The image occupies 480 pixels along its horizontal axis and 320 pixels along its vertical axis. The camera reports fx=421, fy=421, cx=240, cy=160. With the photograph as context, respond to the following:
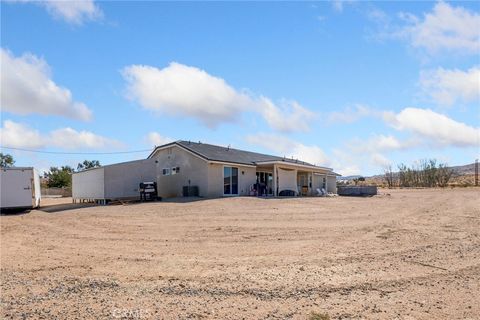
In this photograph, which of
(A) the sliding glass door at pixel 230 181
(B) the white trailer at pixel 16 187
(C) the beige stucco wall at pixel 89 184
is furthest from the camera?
(C) the beige stucco wall at pixel 89 184

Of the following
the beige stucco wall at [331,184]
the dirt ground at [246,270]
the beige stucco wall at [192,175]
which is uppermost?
the beige stucco wall at [192,175]

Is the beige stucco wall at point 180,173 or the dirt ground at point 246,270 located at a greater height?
the beige stucco wall at point 180,173

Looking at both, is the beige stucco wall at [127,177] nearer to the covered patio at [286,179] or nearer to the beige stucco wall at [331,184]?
the covered patio at [286,179]

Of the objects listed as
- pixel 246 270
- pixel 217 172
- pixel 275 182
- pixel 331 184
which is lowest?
pixel 246 270

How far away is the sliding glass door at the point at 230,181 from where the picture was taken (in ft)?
93.1

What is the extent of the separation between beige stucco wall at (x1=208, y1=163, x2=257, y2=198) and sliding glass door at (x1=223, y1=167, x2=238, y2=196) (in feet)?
0.98

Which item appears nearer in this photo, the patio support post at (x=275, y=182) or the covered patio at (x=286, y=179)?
the patio support post at (x=275, y=182)

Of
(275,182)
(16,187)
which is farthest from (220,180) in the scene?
(16,187)

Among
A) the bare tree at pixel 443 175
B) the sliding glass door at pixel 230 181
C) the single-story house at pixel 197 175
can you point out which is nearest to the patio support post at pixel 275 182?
the single-story house at pixel 197 175

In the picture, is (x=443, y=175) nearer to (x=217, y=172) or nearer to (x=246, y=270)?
(x=217, y=172)

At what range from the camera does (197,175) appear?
92.4ft

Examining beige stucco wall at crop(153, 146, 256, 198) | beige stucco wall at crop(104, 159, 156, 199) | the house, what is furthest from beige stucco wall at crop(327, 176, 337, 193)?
beige stucco wall at crop(104, 159, 156, 199)

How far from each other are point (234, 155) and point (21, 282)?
2481 cm

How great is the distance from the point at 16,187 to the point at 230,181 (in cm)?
1296
